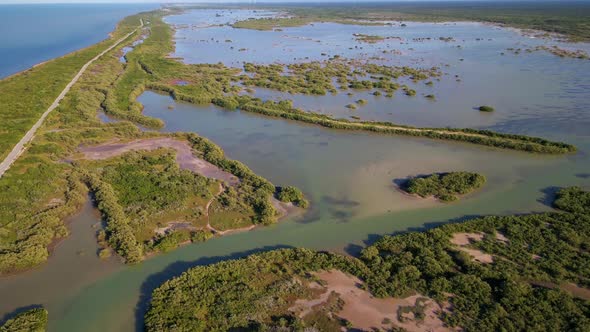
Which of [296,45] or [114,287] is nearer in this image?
[114,287]

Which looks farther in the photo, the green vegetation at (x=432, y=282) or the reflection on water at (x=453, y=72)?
the reflection on water at (x=453, y=72)

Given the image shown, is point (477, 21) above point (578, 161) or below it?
above

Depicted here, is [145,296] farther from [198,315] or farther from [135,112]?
[135,112]

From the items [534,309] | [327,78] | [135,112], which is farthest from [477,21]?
[534,309]

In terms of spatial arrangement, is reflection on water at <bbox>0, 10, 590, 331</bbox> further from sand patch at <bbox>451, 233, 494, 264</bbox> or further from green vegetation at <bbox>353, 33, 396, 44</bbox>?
green vegetation at <bbox>353, 33, 396, 44</bbox>

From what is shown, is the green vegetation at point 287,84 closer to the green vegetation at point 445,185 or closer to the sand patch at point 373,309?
the green vegetation at point 445,185

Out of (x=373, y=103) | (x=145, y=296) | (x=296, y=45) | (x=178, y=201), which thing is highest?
(x=296, y=45)

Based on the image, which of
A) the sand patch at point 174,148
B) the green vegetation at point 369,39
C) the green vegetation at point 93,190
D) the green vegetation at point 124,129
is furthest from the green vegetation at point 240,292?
the green vegetation at point 369,39
